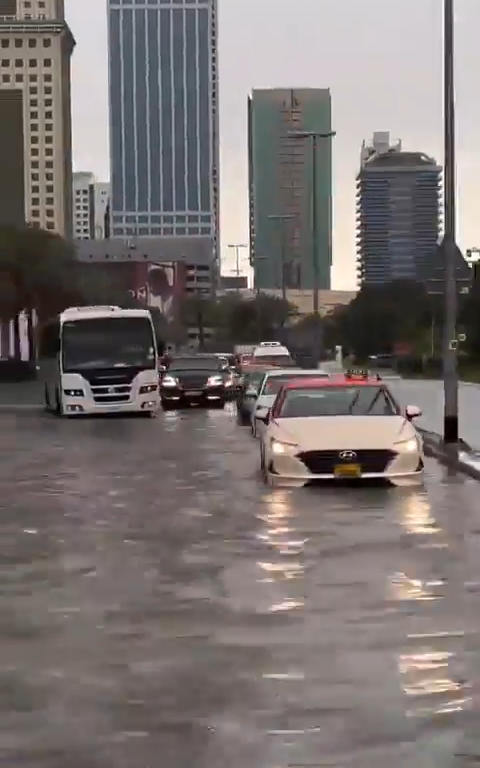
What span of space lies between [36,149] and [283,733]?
19601 centimetres

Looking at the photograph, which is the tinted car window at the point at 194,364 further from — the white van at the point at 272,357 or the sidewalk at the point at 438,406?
the sidewalk at the point at 438,406

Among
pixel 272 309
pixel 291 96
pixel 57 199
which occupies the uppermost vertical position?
pixel 291 96

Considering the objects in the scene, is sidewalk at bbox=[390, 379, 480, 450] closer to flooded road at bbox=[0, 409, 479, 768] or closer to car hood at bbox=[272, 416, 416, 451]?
car hood at bbox=[272, 416, 416, 451]

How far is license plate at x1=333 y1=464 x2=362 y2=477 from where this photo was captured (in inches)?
690

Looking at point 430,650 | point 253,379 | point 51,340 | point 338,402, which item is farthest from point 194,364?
point 430,650

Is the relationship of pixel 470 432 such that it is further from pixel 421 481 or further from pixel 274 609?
pixel 274 609

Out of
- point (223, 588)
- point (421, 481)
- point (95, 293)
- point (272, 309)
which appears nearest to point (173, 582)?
point (223, 588)

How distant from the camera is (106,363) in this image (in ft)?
124

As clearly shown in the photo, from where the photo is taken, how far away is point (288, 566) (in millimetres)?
11570

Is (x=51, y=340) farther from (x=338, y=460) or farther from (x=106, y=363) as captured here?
(x=338, y=460)

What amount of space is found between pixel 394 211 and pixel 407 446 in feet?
574

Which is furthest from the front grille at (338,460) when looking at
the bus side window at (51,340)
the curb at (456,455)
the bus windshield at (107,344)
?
the bus side window at (51,340)

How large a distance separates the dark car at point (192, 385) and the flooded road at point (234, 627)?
2581 cm

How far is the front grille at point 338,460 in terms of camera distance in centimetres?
1750
